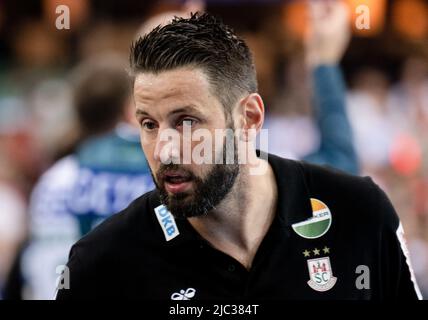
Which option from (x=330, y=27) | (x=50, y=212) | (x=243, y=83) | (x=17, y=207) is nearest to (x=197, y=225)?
(x=243, y=83)

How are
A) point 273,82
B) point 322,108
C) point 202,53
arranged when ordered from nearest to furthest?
point 202,53 < point 322,108 < point 273,82

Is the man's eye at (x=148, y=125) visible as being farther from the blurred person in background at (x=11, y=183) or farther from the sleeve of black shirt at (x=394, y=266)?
the blurred person in background at (x=11, y=183)

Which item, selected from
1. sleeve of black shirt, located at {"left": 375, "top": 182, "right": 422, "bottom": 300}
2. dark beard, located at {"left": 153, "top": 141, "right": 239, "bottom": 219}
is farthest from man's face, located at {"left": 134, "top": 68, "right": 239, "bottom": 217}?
sleeve of black shirt, located at {"left": 375, "top": 182, "right": 422, "bottom": 300}

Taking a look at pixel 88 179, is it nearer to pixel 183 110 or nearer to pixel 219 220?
pixel 219 220

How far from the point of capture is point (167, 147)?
2.11 m

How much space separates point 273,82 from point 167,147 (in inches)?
129

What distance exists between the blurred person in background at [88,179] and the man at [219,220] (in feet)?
5.88

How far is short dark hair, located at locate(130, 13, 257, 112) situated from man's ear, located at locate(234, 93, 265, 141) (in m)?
0.03

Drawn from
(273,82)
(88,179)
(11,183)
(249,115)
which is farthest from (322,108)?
(11,183)

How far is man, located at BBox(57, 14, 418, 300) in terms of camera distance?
217 centimetres

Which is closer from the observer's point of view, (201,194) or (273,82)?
(201,194)

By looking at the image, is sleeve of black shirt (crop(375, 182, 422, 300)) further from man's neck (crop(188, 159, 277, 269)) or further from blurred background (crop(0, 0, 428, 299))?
blurred background (crop(0, 0, 428, 299))

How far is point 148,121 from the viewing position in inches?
84.9

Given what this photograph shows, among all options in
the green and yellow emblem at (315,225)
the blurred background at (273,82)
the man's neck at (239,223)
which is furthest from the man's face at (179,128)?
the blurred background at (273,82)
